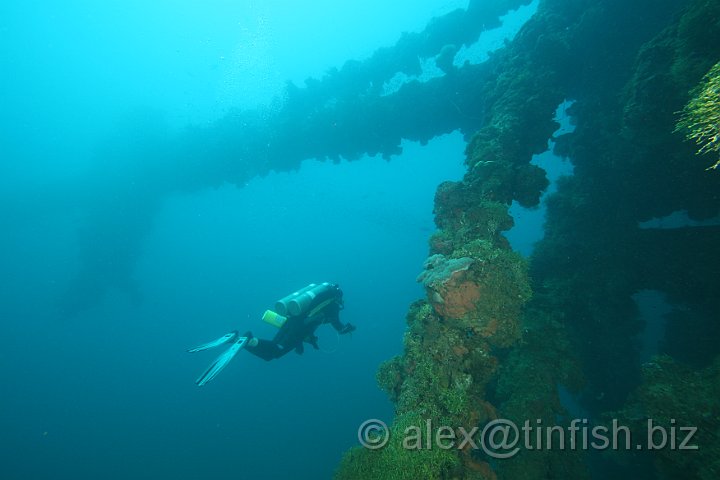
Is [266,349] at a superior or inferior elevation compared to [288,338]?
inferior

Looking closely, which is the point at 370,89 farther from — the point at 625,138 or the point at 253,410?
the point at 253,410

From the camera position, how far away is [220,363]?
8195mm

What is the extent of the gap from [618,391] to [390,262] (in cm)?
10121

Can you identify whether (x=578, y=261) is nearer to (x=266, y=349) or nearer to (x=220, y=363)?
(x=266, y=349)

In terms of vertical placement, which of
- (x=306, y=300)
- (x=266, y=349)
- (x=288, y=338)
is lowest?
(x=266, y=349)

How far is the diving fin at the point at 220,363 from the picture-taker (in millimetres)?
7586

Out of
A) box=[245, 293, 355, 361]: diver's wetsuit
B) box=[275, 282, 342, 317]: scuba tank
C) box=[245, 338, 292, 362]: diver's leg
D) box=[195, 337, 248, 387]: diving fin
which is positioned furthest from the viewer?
box=[275, 282, 342, 317]: scuba tank

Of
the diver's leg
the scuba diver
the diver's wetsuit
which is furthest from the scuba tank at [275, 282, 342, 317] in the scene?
the diver's leg

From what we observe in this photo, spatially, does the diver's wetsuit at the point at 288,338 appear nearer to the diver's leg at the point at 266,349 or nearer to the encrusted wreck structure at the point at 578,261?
the diver's leg at the point at 266,349

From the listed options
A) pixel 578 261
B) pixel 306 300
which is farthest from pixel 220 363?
pixel 578 261

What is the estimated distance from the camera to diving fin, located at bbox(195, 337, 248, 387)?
24.9 feet

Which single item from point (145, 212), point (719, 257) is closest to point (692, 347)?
point (719, 257)

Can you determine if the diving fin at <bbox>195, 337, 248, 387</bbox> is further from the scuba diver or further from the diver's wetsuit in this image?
the diver's wetsuit

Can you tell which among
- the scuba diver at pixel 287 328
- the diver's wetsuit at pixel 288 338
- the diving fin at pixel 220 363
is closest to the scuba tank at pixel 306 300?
the scuba diver at pixel 287 328
